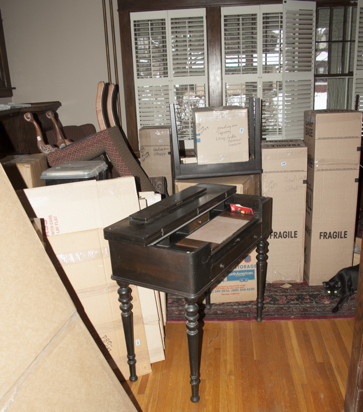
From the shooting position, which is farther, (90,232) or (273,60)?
(273,60)

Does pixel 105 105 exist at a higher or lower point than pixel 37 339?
higher

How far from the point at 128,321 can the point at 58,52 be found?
356 centimetres

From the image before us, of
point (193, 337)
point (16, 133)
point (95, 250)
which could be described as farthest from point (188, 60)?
point (193, 337)

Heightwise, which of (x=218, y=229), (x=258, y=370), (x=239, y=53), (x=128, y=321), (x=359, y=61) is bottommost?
(x=258, y=370)

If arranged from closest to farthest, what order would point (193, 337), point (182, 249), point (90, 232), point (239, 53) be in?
1. point (182, 249)
2. point (193, 337)
3. point (90, 232)
4. point (239, 53)

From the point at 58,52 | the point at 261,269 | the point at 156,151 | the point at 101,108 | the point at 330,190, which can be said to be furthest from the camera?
the point at 58,52

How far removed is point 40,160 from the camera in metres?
2.11

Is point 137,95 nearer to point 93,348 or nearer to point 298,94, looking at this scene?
point 298,94

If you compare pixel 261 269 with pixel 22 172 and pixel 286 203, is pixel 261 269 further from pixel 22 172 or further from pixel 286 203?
pixel 22 172

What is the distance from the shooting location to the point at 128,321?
185 centimetres

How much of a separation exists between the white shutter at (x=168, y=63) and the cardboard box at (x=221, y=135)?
79.3 inches

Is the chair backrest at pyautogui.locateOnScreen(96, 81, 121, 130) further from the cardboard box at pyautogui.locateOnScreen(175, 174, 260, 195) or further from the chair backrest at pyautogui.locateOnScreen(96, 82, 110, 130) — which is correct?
the cardboard box at pyautogui.locateOnScreen(175, 174, 260, 195)

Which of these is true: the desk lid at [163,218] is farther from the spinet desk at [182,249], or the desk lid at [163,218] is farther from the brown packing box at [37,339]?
the brown packing box at [37,339]

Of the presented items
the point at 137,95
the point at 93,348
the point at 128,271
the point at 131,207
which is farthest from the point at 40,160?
the point at 137,95
